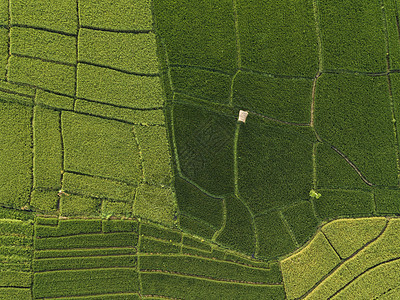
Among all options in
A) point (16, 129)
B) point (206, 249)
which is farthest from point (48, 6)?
point (206, 249)

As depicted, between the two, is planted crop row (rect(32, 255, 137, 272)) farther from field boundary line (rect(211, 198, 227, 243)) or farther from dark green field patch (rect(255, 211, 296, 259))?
dark green field patch (rect(255, 211, 296, 259))

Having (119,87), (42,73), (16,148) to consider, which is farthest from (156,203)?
(42,73)

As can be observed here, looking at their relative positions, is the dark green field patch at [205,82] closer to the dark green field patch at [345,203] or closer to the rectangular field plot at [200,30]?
the rectangular field plot at [200,30]

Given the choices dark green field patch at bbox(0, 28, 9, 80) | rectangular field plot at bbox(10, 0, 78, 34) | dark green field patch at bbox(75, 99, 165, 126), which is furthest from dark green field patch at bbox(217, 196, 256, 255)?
dark green field patch at bbox(0, 28, 9, 80)

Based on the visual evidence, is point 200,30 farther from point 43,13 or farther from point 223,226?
point 223,226

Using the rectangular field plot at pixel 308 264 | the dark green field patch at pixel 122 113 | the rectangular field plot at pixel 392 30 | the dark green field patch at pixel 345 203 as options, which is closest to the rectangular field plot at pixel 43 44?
the dark green field patch at pixel 122 113
